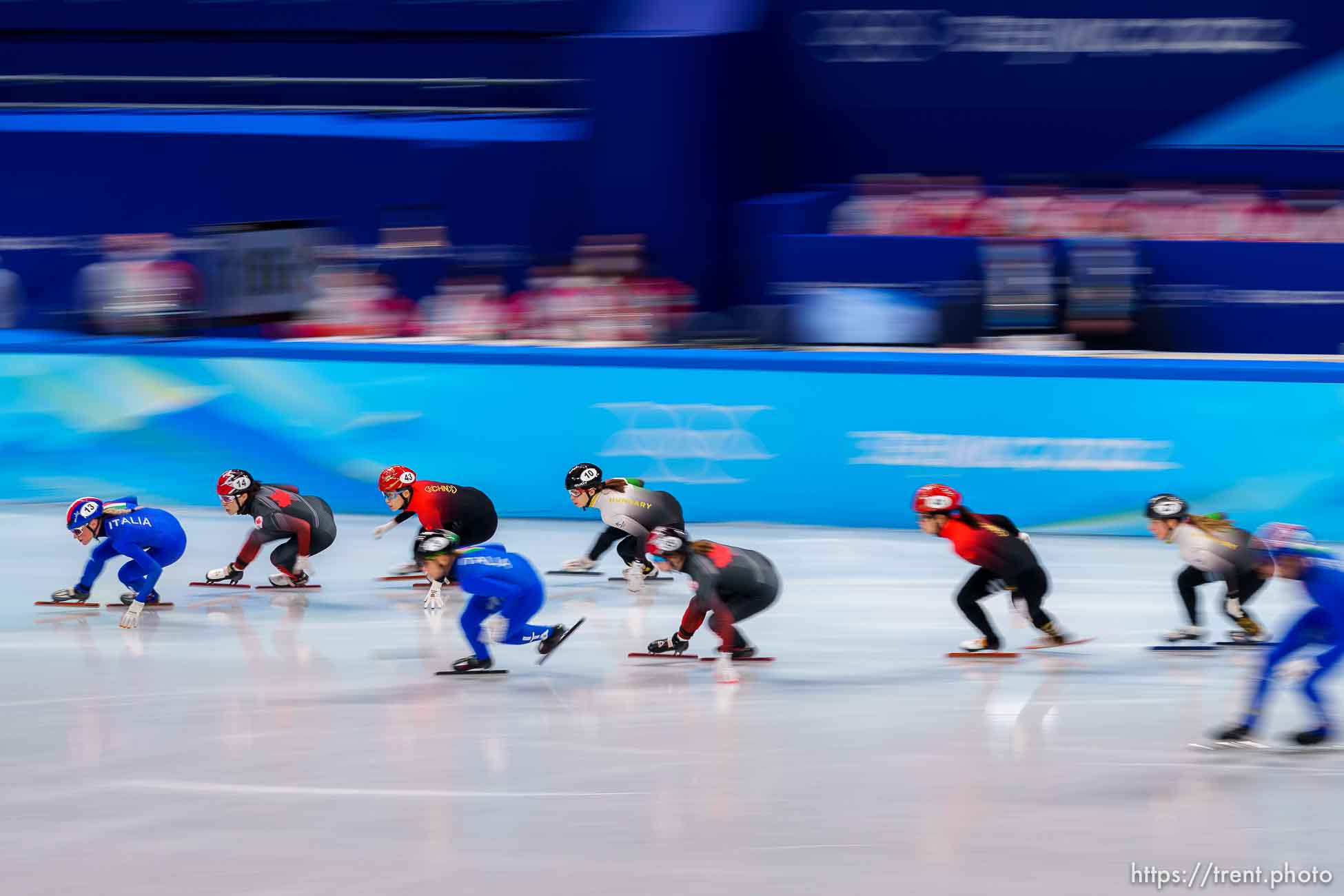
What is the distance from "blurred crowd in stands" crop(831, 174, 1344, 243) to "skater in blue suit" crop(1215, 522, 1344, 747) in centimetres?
672

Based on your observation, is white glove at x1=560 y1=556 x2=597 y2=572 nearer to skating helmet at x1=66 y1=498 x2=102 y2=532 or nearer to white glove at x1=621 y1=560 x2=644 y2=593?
white glove at x1=621 y1=560 x2=644 y2=593

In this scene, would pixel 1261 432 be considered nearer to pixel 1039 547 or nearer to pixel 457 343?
pixel 1039 547

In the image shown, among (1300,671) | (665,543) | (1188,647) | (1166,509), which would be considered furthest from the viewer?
(1188,647)

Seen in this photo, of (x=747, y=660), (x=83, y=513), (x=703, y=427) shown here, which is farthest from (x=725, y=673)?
(x=703, y=427)

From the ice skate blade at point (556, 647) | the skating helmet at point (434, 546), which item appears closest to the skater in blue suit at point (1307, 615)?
the ice skate blade at point (556, 647)

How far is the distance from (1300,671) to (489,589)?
12.1ft

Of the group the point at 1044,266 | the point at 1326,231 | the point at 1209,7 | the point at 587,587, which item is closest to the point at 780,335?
the point at 1044,266

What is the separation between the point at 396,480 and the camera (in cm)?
956

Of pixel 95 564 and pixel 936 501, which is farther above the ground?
pixel 936 501

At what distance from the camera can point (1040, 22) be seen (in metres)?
14.4

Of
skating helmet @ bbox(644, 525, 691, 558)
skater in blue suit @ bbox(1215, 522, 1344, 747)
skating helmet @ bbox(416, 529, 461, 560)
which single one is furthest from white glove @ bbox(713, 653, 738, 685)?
skater in blue suit @ bbox(1215, 522, 1344, 747)

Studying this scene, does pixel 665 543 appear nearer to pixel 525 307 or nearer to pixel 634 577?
pixel 634 577

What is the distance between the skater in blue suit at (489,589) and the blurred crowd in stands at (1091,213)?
6.15 metres

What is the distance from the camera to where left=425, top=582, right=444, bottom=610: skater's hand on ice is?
923 centimetres
